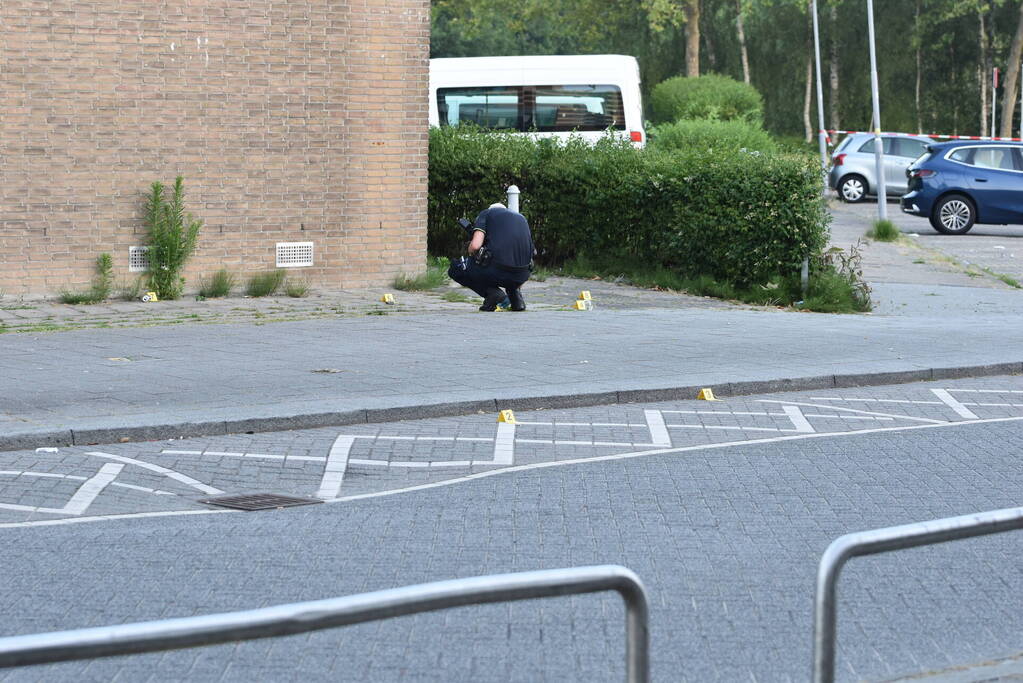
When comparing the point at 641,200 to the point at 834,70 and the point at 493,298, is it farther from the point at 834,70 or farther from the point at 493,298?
the point at 834,70

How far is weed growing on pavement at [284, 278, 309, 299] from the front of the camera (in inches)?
634

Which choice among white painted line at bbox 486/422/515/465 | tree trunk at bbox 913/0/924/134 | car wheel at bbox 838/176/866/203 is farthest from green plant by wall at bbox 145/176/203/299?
tree trunk at bbox 913/0/924/134

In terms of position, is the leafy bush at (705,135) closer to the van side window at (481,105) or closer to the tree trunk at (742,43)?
the van side window at (481,105)

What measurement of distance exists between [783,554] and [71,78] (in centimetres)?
1121

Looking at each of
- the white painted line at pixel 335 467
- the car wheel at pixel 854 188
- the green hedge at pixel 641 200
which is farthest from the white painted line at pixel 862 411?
the car wheel at pixel 854 188

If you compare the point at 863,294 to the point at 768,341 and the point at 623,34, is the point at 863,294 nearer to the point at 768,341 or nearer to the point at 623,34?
the point at 768,341

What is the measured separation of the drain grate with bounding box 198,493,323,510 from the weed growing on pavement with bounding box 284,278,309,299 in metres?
8.82

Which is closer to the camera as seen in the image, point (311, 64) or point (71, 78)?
point (71, 78)

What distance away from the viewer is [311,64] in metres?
16.2

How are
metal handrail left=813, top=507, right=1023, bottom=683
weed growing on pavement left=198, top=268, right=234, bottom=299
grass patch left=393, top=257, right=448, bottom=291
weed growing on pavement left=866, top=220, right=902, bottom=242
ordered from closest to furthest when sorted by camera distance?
1. metal handrail left=813, top=507, right=1023, bottom=683
2. weed growing on pavement left=198, top=268, right=234, bottom=299
3. grass patch left=393, top=257, right=448, bottom=291
4. weed growing on pavement left=866, top=220, right=902, bottom=242

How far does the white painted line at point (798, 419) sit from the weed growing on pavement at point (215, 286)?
7.70m

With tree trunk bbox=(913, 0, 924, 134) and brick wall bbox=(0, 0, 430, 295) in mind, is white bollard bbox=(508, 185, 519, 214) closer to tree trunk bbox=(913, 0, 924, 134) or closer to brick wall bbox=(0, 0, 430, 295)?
brick wall bbox=(0, 0, 430, 295)

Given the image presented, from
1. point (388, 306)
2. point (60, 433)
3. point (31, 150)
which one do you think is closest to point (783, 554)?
point (60, 433)

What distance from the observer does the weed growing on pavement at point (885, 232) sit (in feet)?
81.6
